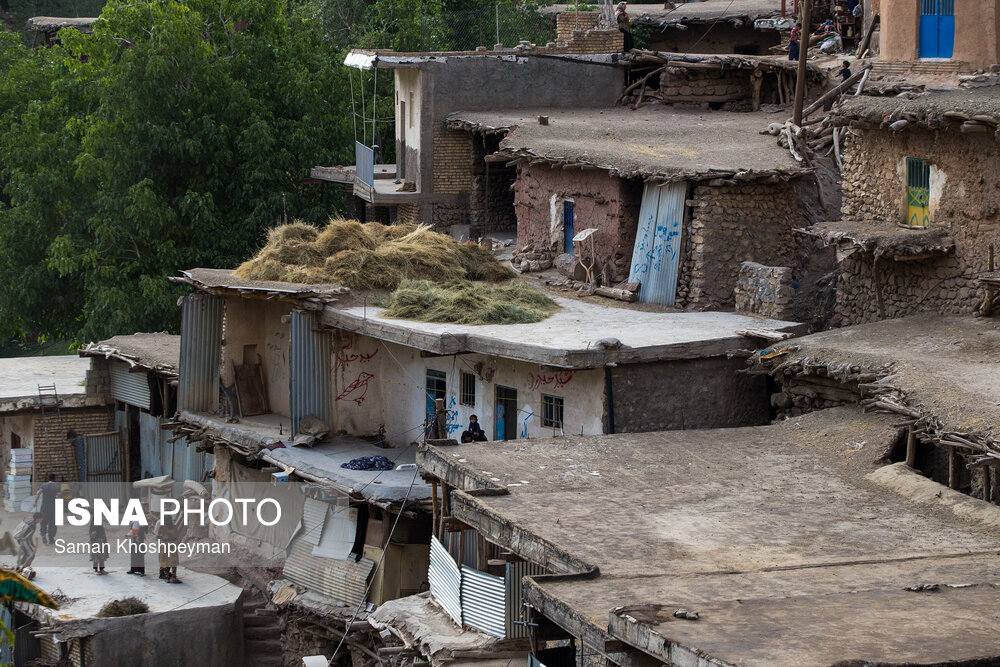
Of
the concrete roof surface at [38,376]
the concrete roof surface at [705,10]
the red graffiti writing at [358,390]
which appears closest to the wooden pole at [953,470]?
the red graffiti writing at [358,390]

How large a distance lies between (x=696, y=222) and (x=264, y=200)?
40.0 feet

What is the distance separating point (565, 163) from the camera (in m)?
22.3

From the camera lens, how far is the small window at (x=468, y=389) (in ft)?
66.6

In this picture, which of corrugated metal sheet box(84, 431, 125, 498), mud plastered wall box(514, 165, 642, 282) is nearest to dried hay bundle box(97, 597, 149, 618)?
corrugated metal sheet box(84, 431, 125, 498)

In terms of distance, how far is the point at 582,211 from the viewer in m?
22.8

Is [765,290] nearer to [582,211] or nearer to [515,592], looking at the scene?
[582,211]

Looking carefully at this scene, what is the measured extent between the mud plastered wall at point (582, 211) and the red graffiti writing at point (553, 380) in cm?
374

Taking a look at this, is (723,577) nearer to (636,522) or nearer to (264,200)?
(636,522)

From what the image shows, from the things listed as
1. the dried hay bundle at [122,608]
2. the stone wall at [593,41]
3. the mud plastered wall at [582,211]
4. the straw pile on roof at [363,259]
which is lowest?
the dried hay bundle at [122,608]

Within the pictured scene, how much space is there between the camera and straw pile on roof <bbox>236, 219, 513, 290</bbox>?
21.7m

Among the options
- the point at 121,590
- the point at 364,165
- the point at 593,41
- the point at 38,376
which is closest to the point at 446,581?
the point at 121,590

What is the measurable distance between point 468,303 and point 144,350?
8.07 m

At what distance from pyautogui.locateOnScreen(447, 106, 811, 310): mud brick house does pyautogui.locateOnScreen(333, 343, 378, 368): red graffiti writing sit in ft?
11.5

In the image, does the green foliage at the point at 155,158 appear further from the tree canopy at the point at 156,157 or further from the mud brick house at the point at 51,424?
the mud brick house at the point at 51,424
